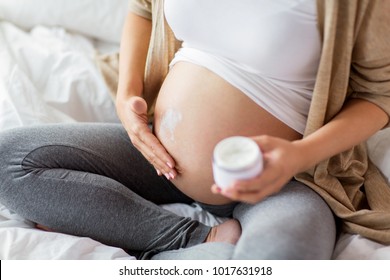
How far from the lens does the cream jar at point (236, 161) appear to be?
2.32 feet

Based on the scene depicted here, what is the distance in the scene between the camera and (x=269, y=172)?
0.74 meters

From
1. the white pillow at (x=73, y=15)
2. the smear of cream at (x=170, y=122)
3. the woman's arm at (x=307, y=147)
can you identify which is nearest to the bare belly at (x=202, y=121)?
the smear of cream at (x=170, y=122)

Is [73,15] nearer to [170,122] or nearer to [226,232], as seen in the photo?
[170,122]

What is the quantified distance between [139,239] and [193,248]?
0.38ft

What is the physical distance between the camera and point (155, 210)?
100 cm

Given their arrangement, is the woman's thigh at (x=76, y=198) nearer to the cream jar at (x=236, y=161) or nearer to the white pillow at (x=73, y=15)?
the cream jar at (x=236, y=161)

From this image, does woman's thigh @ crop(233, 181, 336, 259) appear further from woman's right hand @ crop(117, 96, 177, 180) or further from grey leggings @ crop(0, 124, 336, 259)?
woman's right hand @ crop(117, 96, 177, 180)

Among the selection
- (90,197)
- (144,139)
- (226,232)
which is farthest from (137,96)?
(226,232)

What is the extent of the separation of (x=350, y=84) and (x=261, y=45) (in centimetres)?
20

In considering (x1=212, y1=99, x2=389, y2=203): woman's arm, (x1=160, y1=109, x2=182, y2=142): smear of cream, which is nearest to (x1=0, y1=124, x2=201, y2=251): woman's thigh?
(x1=160, y1=109, x2=182, y2=142): smear of cream

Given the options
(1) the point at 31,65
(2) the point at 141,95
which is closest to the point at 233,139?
(2) the point at 141,95

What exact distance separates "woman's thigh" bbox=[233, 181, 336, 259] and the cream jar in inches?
5.1

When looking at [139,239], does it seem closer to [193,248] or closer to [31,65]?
[193,248]

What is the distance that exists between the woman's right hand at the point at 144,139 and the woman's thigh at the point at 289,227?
18 centimetres
